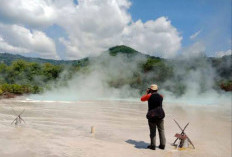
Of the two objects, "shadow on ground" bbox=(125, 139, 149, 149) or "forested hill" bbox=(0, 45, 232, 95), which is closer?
"shadow on ground" bbox=(125, 139, 149, 149)

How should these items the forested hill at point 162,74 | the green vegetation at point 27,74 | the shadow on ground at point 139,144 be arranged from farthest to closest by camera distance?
the green vegetation at point 27,74 → the forested hill at point 162,74 → the shadow on ground at point 139,144

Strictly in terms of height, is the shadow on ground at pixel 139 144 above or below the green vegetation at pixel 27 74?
below

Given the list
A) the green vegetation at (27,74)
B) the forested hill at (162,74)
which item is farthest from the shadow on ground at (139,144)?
the green vegetation at (27,74)

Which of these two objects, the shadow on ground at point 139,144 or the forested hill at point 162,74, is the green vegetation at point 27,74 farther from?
the shadow on ground at point 139,144

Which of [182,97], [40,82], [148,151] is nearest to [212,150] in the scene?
[148,151]

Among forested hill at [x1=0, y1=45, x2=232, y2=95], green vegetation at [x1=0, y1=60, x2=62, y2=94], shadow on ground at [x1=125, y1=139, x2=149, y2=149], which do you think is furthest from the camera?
green vegetation at [x1=0, y1=60, x2=62, y2=94]

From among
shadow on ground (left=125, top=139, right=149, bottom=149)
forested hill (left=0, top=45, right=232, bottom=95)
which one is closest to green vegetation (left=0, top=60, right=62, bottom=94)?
forested hill (left=0, top=45, right=232, bottom=95)

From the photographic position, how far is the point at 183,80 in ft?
102

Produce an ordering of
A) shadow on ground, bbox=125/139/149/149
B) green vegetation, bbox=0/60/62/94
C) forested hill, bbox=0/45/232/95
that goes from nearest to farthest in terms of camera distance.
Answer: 1. shadow on ground, bbox=125/139/149/149
2. forested hill, bbox=0/45/232/95
3. green vegetation, bbox=0/60/62/94

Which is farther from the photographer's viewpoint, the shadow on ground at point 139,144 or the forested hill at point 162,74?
the forested hill at point 162,74

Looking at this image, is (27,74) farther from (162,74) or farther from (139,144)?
(139,144)

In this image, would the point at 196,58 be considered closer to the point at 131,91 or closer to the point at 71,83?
the point at 131,91

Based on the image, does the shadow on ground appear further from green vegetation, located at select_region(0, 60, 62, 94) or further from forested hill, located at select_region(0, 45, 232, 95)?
green vegetation, located at select_region(0, 60, 62, 94)

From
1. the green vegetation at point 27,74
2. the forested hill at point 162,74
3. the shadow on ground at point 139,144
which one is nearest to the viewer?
the shadow on ground at point 139,144
